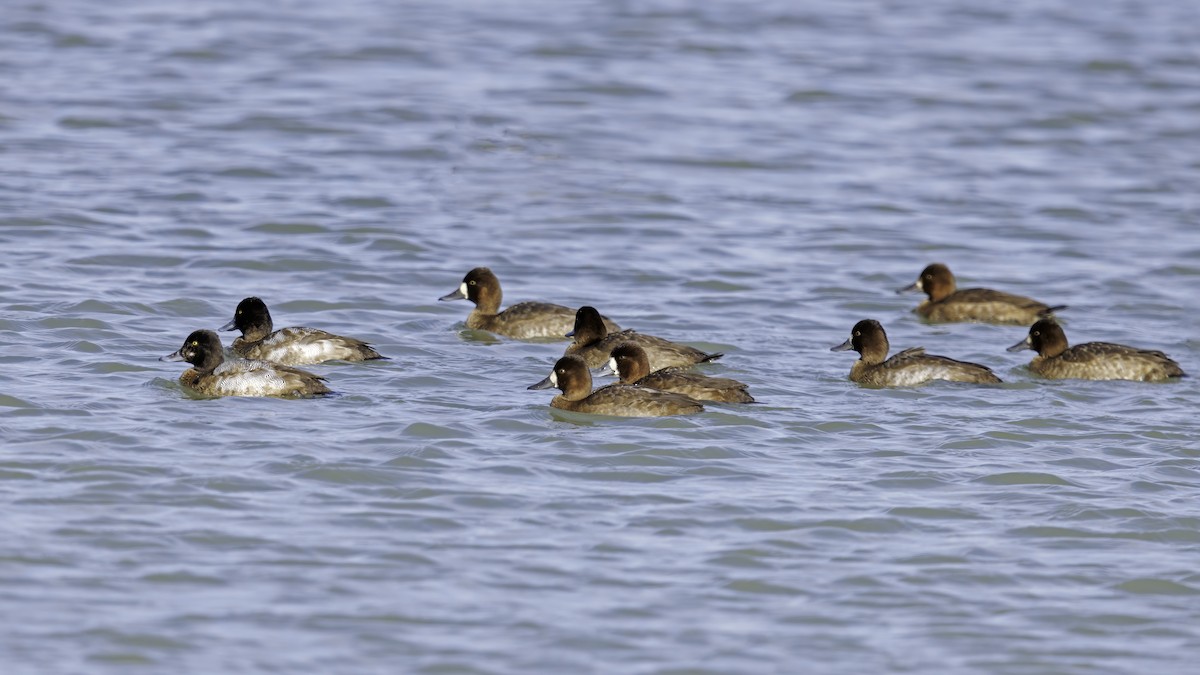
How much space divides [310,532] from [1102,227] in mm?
13095

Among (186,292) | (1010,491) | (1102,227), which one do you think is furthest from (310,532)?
(1102,227)

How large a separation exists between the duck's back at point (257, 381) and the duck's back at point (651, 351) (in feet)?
7.92

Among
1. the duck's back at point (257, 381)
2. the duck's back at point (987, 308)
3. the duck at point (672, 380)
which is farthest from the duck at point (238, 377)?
the duck's back at point (987, 308)

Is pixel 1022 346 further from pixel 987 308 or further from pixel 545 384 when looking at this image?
pixel 545 384

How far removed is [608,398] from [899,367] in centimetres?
241

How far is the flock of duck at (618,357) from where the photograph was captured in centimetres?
1234

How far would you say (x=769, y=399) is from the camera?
12789 millimetres

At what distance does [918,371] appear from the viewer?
1344 cm

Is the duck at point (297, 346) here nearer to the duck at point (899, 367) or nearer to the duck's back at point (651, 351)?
the duck's back at point (651, 351)

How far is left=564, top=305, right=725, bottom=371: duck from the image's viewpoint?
1384cm

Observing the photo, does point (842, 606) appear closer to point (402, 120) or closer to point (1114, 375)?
point (1114, 375)

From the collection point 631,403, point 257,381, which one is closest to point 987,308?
point 631,403

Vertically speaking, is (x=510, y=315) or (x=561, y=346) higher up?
(x=510, y=315)

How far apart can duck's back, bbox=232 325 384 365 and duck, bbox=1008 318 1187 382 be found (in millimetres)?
5061
